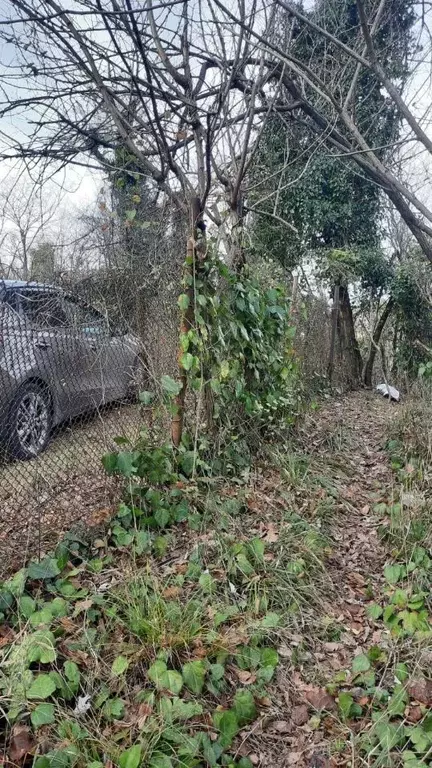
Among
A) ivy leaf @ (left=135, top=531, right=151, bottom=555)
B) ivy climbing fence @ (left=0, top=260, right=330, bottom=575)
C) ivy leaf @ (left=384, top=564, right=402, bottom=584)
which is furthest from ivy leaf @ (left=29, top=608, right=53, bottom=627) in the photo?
ivy leaf @ (left=384, top=564, right=402, bottom=584)

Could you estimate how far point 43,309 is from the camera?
3055 millimetres

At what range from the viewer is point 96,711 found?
1.78 m

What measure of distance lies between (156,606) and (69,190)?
4.24 meters

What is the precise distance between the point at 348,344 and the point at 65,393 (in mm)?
6625

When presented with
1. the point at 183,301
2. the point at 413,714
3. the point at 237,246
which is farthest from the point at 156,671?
the point at 237,246

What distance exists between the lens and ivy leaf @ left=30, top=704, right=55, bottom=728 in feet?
5.41

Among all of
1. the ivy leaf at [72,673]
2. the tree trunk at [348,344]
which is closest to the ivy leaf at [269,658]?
the ivy leaf at [72,673]

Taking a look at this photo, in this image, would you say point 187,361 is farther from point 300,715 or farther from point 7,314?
point 300,715

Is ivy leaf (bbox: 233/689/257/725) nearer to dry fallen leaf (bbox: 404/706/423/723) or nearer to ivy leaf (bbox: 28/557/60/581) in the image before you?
dry fallen leaf (bbox: 404/706/423/723)

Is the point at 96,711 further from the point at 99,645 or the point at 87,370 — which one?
the point at 87,370

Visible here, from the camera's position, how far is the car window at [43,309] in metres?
2.88

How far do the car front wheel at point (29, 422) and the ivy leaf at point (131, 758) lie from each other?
1509 millimetres

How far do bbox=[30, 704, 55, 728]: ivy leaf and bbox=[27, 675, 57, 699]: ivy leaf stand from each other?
0.03m

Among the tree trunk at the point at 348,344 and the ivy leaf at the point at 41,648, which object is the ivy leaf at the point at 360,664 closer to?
the ivy leaf at the point at 41,648
